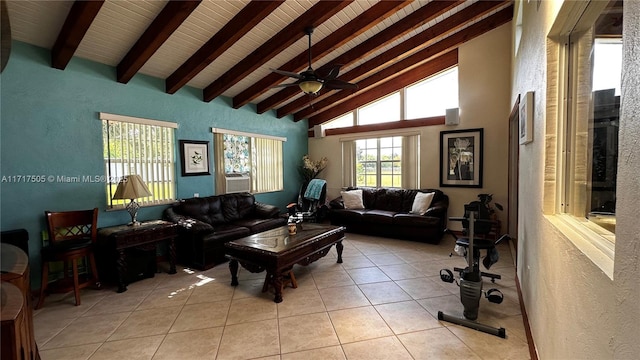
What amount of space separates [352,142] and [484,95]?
2758 mm

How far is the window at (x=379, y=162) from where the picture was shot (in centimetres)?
600

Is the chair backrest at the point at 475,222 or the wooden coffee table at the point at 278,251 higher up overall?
the chair backrest at the point at 475,222

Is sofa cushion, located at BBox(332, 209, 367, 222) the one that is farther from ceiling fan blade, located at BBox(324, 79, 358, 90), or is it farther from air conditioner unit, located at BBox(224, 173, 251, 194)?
ceiling fan blade, located at BBox(324, 79, 358, 90)

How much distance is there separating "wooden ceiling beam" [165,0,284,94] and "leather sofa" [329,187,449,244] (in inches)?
138

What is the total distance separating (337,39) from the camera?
390 cm

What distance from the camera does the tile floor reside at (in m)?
2.05

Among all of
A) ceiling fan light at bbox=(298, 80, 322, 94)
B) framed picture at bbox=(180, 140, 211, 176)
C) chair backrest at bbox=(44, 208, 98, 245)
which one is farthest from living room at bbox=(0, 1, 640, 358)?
ceiling fan light at bbox=(298, 80, 322, 94)

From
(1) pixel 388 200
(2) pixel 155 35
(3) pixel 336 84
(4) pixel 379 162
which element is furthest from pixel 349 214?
(2) pixel 155 35

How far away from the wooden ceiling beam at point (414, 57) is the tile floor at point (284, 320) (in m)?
3.63

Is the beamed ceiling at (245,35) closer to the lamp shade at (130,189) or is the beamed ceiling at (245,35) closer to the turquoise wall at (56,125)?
the turquoise wall at (56,125)

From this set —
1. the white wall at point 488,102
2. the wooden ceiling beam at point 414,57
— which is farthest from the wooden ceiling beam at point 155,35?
the white wall at point 488,102

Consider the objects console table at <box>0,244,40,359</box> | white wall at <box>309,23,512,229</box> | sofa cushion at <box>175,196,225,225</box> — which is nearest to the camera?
console table at <box>0,244,40,359</box>

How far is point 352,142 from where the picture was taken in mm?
6559

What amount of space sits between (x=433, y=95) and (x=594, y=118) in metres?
4.67
